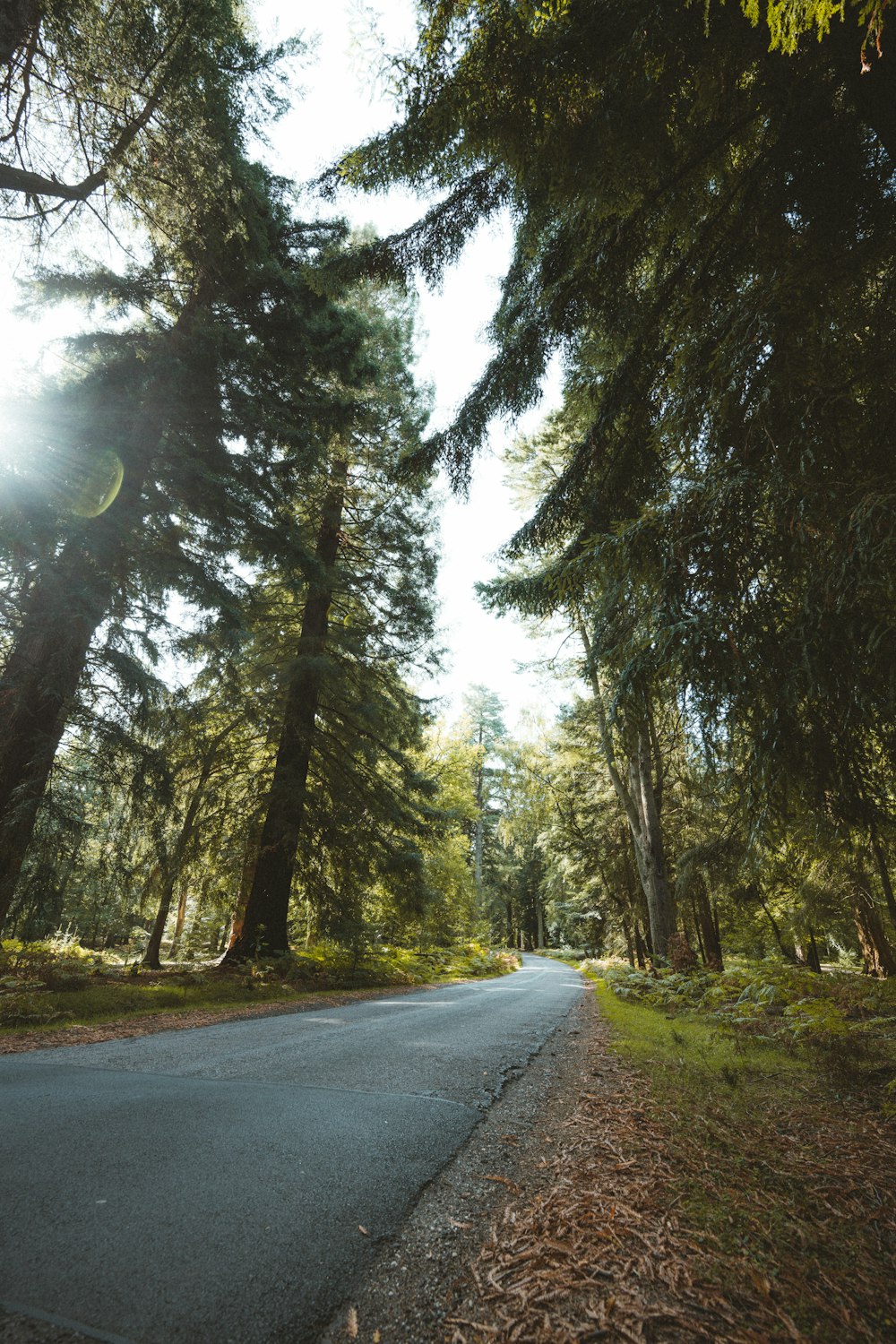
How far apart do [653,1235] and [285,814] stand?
932cm

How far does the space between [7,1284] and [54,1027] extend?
5686 millimetres

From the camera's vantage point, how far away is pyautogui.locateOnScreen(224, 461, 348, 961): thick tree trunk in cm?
1016

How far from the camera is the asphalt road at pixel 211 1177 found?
1.42 metres

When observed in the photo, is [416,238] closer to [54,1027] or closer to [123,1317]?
[123,1317]

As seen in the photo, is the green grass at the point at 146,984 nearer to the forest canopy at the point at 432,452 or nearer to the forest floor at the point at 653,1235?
the forest canopy at the point at 432,452

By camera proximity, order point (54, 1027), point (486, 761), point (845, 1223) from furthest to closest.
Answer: point (486, 761) < point (54, 1027) < point (845, 1223)

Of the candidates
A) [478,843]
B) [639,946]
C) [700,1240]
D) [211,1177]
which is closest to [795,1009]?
[700,1240]

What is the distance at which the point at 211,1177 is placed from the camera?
2039 millimetres

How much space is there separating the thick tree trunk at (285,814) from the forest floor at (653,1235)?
25.3 ft

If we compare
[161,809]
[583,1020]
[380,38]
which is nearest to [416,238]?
[380,38]

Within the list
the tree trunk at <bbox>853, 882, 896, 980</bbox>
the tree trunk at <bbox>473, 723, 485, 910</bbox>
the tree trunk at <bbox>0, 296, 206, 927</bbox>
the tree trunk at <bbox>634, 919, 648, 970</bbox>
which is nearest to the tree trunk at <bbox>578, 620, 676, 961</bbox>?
the tree trunk at <bbox>853, 882, 896, 980</bbox>

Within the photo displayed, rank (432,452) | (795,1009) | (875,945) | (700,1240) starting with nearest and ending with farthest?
(700,1240) → (432,452) → (795,1009) → (875,945)

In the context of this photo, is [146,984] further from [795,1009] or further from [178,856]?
[795,1009]

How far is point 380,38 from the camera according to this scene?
3355 millimetres
